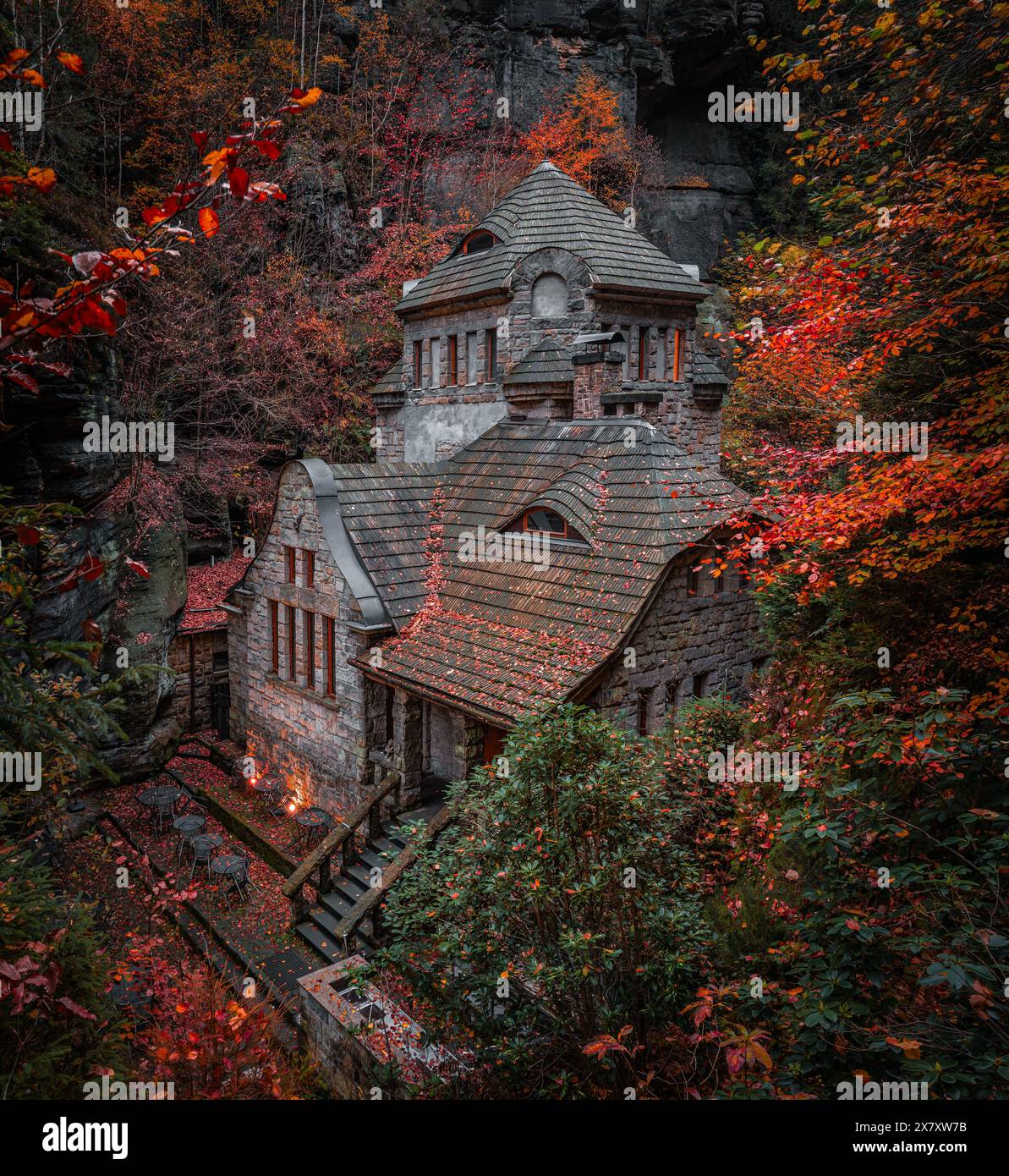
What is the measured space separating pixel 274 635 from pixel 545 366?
28.2 ft

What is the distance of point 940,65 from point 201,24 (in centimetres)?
2858

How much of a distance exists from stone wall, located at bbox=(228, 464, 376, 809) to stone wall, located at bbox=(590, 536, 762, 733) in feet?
16.4

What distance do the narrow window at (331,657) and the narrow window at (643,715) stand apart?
6.13 m

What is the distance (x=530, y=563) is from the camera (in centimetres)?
1260

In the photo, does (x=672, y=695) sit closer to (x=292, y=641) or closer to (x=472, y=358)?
(x=292, y=641)

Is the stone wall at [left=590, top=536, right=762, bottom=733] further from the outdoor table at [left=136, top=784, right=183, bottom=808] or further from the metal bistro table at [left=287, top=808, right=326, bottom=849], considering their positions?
the outdoor table at [left=136, top=784, right=183, bottom=808]

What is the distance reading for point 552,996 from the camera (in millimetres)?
5797

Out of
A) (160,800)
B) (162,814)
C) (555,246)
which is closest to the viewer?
(160,800)

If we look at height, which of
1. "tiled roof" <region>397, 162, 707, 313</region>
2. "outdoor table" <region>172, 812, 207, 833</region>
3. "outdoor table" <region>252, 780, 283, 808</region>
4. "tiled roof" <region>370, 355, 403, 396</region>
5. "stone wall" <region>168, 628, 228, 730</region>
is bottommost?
"outdoor table" <region>172, 812, 207, 833</region>

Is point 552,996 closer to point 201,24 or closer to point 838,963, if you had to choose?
point 838,963

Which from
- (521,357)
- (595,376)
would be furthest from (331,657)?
(521,357)

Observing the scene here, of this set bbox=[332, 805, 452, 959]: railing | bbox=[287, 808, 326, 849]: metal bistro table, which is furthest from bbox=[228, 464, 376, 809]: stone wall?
bbox=[332, 805, 452, 959]: railing

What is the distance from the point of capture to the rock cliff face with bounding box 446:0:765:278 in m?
30.5
